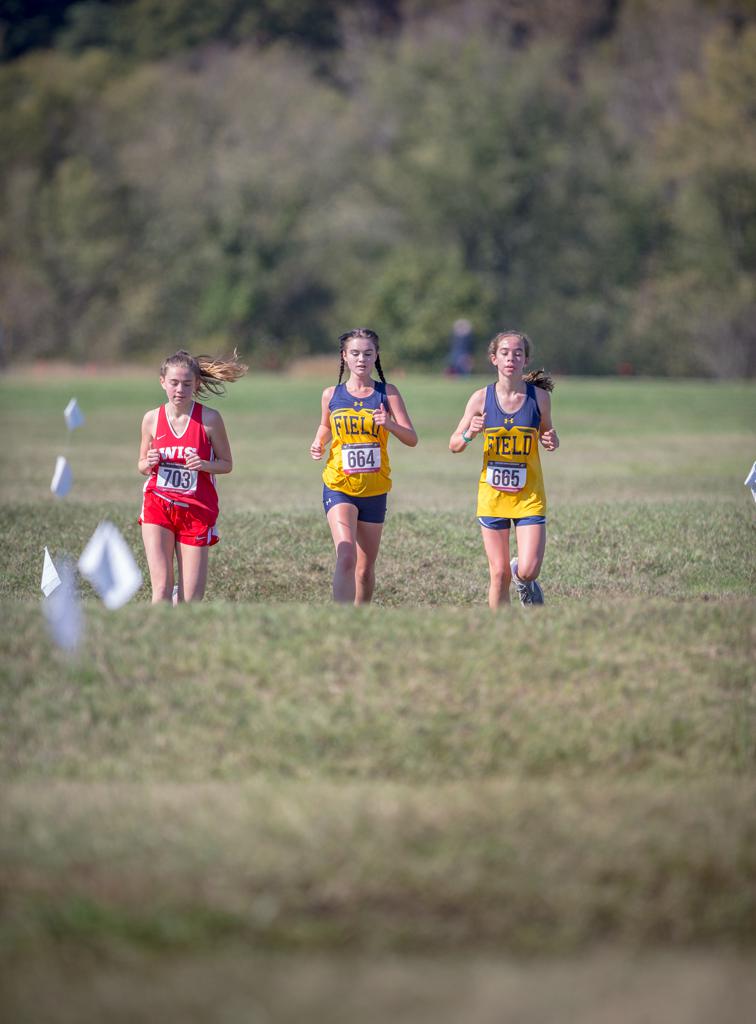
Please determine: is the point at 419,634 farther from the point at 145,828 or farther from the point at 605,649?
the point at 145,828

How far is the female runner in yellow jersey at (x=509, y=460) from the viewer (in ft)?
30.0

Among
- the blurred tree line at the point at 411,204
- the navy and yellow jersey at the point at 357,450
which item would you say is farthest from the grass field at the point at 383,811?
the blurred tree line at the point at 411,204

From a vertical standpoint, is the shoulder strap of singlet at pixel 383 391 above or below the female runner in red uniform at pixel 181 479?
above

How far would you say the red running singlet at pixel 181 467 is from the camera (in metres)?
8.90

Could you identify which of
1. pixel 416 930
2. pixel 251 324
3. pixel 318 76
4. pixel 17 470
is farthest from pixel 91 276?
pixel 416 930

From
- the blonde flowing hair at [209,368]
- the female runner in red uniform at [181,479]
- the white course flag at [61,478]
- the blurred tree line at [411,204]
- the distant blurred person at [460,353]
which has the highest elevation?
the blurred tree line at [411,204]

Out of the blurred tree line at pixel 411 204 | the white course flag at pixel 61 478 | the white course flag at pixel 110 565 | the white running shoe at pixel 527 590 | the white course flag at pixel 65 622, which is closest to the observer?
the white course flag at pixel 110 565

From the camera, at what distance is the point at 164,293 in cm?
6644

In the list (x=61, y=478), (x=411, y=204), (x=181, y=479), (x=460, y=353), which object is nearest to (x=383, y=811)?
(x=181, y=479)

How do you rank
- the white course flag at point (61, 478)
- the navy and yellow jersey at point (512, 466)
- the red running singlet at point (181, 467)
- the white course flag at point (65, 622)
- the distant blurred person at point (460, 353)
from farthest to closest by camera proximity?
the distant blurred person at point (460, 353)
the white course flag at point (61, 478)
the navy and yellow jersey at point (512, 466)
the red running singlet at point (181, 467)
the white course flag at point (65, 622)

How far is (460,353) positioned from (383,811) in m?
50.5

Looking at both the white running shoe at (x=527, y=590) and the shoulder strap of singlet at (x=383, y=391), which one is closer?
the shoulder strap of singlet at (x=383, y=391)

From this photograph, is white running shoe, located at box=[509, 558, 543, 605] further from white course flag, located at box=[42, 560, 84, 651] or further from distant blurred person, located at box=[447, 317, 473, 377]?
distant blurred person, located at box=[447, 317, 473, 377]

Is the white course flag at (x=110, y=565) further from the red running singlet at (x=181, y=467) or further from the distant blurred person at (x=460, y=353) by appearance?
the distant blurred person at (x=460, y=353)
